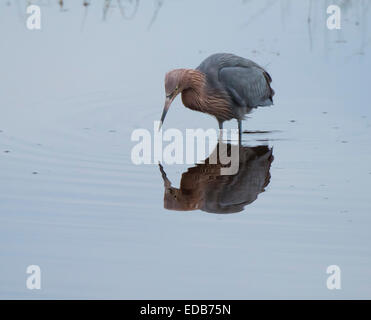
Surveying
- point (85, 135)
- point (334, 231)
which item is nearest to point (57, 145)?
point (85, 135)

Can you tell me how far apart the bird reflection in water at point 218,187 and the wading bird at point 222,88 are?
97 cm

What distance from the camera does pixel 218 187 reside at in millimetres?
8086

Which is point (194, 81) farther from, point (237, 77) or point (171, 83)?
point (171, 83)

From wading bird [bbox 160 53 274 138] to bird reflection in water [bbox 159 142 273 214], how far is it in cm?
97

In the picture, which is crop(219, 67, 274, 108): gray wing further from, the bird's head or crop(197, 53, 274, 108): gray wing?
the bird's head

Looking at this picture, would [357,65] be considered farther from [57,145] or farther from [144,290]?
[144,290]

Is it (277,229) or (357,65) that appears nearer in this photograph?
(277,229)


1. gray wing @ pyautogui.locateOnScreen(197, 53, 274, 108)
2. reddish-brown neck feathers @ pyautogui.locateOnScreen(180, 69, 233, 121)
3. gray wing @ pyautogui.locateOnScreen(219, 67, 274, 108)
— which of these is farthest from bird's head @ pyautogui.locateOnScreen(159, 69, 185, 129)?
gray wing @ pyautogui.locateOnScreen(219, 67, 274, 108)

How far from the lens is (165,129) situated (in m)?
9.64

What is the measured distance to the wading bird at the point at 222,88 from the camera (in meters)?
9.73

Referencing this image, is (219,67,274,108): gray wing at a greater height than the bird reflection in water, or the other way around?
(219,67,274,108): gray wing

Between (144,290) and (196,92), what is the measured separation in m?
3.85

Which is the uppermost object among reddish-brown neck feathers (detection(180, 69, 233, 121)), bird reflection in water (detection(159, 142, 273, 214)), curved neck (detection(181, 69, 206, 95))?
curved neck (detection(181, 69, 206, 95))

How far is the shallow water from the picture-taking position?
6.54 meters
